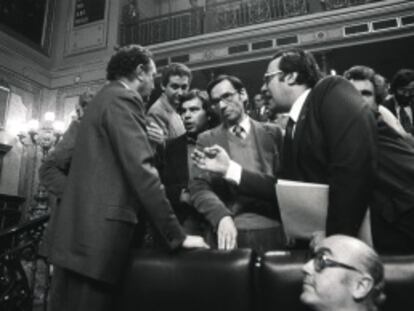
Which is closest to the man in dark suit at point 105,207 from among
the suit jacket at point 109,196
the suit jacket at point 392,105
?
the suit jacket at point 109,196

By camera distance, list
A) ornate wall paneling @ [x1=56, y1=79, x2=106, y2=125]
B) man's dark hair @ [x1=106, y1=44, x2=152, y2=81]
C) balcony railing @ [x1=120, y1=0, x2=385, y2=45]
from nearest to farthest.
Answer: man's dark hair @ [x1=106, y1=44, x2=152, y2=81] → balcony railing @ [x1=120, y1=0, x2=385, y2=45] → ornate wall paneling @ [x1=56, y1=79, x2=106, y2=125]

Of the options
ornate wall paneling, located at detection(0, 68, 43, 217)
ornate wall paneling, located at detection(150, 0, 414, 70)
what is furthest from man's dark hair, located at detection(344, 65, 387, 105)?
ornate wall paneling, located at detection(0, 68, 43, 217)

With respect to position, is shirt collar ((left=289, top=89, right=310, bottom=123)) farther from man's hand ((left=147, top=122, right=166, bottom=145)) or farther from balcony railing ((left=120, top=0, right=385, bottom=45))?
balcony railing ((left=120, top=0, right=385, bottom=45))

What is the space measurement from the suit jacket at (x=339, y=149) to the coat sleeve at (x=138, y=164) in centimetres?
51

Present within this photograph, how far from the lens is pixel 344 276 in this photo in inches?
48.6

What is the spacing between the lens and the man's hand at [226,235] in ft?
5.29

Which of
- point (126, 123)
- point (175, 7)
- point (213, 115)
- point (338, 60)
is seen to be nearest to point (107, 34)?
point (175, 7)

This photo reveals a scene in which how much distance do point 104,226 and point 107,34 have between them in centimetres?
812

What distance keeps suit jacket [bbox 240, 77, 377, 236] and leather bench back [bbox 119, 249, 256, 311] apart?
1.10 feet

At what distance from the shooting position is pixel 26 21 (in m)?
8.26

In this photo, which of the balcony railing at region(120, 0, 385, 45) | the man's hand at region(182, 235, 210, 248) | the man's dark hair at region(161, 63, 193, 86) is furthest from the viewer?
the balcony railing at region(120, 0, 385, 45)

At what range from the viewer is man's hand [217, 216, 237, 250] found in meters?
1.61

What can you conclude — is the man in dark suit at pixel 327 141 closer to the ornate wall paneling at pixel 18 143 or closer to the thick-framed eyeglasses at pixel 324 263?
the thick-framed eyeglasses at pixel 324 263

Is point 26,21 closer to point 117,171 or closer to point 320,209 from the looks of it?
point 117,171
